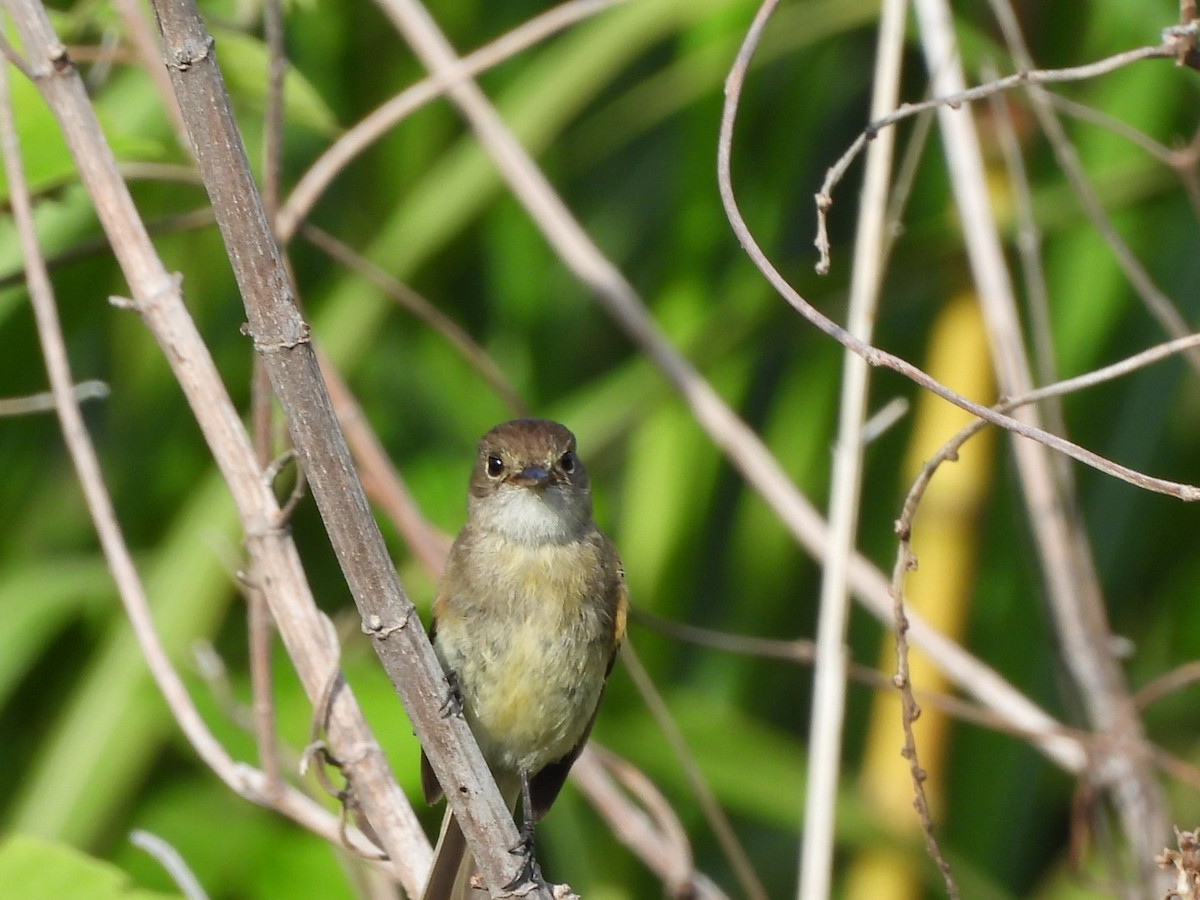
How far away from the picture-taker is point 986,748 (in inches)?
139

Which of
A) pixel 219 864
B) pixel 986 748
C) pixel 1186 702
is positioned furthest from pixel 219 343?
pixel 1186 702

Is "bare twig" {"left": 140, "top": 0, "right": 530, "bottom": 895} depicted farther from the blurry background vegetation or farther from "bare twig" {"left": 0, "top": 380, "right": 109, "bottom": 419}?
the blurry background vegetation

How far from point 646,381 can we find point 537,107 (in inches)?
25.8

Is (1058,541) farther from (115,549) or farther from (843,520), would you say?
(115,549)

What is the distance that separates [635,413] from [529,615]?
28.1 inches

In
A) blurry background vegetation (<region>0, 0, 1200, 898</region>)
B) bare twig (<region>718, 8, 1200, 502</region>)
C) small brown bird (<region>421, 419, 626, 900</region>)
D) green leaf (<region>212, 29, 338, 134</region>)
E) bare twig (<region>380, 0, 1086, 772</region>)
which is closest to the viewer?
bare twig (<region>718, 8, 1200, 502</region>)

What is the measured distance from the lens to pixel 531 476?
116 inches

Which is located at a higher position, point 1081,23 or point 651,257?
point 1081,23

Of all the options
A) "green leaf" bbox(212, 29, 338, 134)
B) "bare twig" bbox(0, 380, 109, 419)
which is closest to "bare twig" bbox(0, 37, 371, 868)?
"bare twig" bbox(0, 380, 109, 419)

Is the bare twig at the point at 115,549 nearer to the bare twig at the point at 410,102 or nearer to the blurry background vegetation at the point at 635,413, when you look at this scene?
the bare twig at the point at 410,102

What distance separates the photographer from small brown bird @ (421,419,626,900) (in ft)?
9.32

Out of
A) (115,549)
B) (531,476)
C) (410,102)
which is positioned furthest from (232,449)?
(531,476)

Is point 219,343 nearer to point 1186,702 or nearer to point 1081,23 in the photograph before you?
point 1081,23

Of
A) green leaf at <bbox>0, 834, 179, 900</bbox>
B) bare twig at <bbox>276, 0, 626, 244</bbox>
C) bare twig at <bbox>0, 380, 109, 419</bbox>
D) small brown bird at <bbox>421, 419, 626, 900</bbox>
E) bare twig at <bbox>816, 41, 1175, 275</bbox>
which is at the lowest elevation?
green leaf at <bbox>0, 834, 179, 900</bbox>
